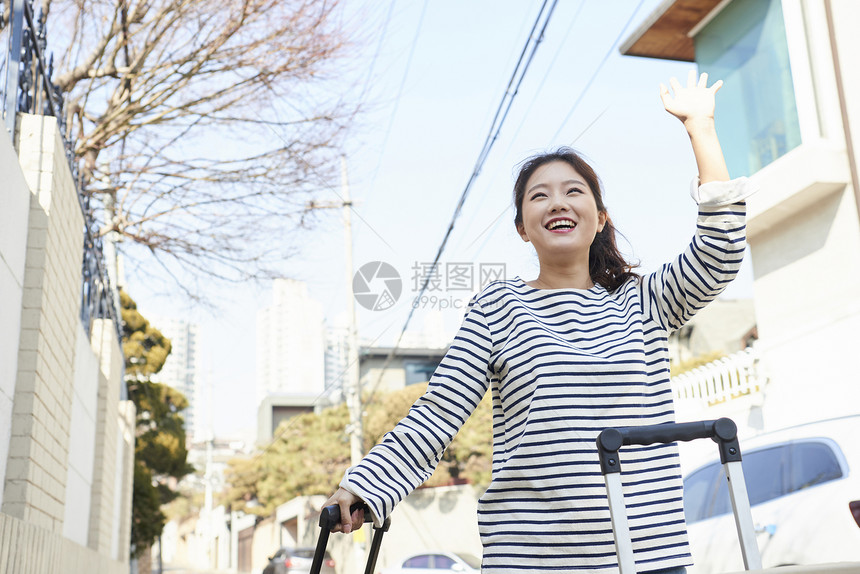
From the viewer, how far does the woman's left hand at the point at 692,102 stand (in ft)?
5.03

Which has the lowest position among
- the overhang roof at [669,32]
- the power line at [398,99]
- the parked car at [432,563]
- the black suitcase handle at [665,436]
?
the parked car at [432,563]

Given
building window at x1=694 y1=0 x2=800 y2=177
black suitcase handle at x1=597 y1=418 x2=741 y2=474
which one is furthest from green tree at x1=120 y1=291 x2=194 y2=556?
black suitcase handle at x1=597 y1=418 x2=741 y2=474

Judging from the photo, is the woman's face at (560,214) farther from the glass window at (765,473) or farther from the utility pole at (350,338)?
the utility pole at (350,338)

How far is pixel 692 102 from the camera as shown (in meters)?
1.55

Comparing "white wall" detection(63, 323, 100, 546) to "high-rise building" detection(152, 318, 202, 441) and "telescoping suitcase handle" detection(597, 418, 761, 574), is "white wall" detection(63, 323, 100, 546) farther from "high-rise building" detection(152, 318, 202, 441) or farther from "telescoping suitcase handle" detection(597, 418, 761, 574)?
"telescoping suitcase handle" detection(597, 418, 761, 574)

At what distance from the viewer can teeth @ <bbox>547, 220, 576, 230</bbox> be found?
64.0 inches

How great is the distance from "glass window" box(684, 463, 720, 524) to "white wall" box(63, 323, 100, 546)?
12.2 feet

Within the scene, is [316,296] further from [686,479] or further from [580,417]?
[580,417]

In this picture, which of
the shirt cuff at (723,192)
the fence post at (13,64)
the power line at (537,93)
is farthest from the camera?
the power line at (537,93)

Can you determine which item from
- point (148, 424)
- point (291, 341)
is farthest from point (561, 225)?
point (148, 424)

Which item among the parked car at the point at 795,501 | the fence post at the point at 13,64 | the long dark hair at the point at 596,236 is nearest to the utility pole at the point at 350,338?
the fence post at the point at 13,64

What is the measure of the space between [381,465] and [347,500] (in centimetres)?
9

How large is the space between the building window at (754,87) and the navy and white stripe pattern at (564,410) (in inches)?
288

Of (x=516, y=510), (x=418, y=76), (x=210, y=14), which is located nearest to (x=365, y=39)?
(x=418, y=76)
